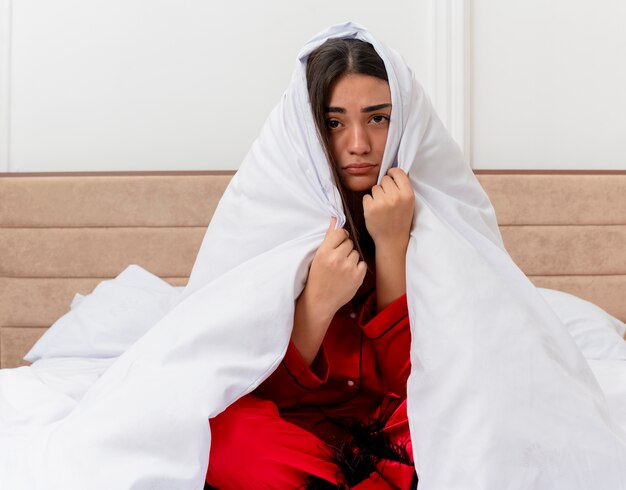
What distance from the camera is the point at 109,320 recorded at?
2.00m

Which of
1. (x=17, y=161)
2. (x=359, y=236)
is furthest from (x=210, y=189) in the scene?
(x=359, y=236)

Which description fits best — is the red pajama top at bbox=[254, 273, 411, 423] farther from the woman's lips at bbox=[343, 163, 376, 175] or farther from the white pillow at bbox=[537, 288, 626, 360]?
the white pillow at bbox=[537, 288, 626, 360]

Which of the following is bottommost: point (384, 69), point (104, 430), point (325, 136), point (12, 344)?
point (12, 344)

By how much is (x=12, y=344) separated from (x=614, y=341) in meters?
1.92

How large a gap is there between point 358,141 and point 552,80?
1.43 m

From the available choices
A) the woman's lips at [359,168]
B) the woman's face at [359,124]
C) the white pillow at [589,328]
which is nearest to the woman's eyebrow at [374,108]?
the woman's face at [359,124]

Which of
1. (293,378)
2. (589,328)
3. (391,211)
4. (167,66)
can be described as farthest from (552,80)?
(293,378)

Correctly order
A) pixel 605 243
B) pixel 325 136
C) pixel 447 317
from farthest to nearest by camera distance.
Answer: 1. pixel 605 243
2. pixel 325 136
3. pixel 447 317

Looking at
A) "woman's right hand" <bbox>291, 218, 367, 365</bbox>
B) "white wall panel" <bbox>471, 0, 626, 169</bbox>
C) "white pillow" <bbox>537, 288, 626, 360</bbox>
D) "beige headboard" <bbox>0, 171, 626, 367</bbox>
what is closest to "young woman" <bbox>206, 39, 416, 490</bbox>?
"woman's right hand" <bbox>291, 218, 367, 365</bbox>

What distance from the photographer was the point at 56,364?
1.90 meters

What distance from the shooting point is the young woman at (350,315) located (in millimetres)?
1124

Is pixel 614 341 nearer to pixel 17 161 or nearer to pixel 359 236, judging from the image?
pixel 359 236

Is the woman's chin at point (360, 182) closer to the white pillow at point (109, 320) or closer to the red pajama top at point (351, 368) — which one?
the red pajama top at point (351, 368)

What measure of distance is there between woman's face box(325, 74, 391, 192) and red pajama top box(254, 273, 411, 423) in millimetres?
256
